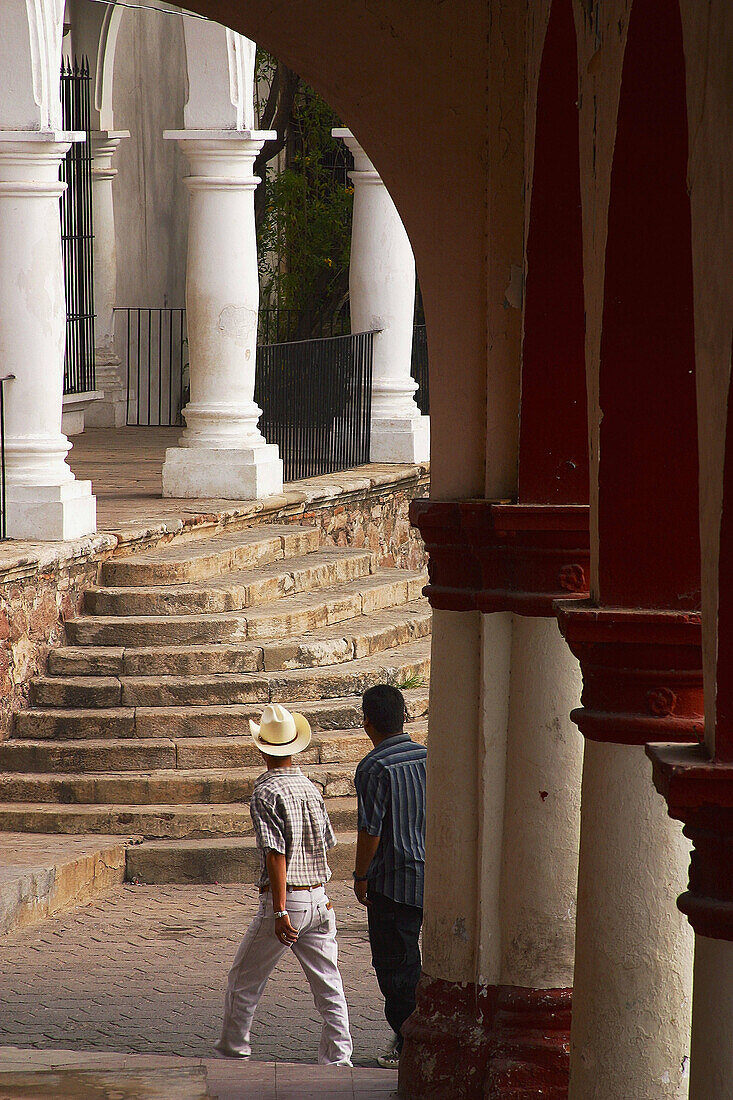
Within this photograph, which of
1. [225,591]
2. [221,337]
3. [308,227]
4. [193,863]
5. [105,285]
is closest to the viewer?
[193,863]

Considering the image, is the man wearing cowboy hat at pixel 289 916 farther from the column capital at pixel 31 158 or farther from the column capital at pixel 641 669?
the column capital at pixel 31 158

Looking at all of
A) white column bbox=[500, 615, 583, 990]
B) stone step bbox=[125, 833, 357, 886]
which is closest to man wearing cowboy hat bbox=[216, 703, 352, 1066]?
white column bbox=[500, 615, 583, 990]

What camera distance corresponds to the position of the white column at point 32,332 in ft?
31.3

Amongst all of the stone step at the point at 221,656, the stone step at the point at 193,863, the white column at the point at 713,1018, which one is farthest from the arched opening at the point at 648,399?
the stone step at the point at 221,656

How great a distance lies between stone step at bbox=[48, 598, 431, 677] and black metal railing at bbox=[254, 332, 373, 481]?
2.78m

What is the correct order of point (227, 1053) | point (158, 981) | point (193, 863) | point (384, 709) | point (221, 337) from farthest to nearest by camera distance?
point (221, 337) → point (193, 863) → point (158, 981) → point (384, 709) → point (227, 1053)

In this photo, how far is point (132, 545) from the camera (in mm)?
9977

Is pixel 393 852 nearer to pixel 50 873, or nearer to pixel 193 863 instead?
pixel 50 873

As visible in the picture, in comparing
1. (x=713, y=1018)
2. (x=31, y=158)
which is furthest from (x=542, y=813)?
(x=31, y=158)

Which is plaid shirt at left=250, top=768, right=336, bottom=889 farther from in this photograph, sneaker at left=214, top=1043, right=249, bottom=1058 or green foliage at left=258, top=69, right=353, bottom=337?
green foliage at left=258, top=69, right=353, bottom=337

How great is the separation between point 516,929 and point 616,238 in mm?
2317

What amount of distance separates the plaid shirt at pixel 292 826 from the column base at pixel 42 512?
3927 mm

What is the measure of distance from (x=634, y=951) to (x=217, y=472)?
7931mm

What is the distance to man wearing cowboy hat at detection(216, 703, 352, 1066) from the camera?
5855mm
